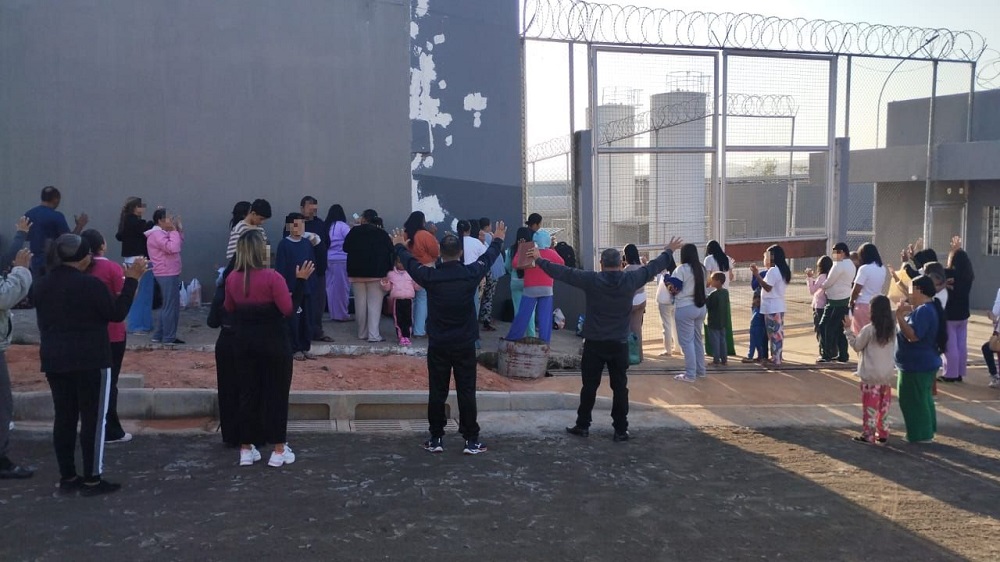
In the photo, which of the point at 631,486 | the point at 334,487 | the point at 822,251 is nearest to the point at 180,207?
the point at 334,487

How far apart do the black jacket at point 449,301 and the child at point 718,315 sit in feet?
15.9

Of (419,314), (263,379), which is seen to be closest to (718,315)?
(419,314)

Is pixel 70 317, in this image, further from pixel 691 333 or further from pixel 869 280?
pixel 869 280

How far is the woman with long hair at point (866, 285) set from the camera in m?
10.1

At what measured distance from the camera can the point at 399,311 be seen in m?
9.75

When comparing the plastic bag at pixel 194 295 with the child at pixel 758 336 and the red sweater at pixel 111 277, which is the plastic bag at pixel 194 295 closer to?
the red sweater at pixel 111 277

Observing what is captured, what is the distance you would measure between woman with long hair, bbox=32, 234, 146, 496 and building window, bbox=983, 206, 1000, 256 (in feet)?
55.9

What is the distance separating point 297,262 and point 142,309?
7.60 ft

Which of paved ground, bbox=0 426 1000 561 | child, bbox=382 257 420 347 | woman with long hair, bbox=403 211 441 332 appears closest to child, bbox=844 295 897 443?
paved ground, bbox=0 426 1000 561

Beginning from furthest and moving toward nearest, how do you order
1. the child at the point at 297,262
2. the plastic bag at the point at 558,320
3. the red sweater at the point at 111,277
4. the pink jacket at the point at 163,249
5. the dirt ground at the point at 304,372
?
the plastic bag at the point at 558,320, the pink jacket at the point at 163,249, the child at the point at 297,262, the dirt ground at the point at 304,372, the red sweater at the point at 111,277

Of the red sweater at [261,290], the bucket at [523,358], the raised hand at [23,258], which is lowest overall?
the bucket at [523,358]

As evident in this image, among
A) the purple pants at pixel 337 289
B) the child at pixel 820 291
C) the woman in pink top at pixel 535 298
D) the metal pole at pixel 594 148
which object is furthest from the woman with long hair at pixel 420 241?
the child at pixel 820 291

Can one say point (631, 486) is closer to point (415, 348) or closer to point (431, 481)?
point (431, 481)

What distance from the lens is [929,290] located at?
7.23 m
